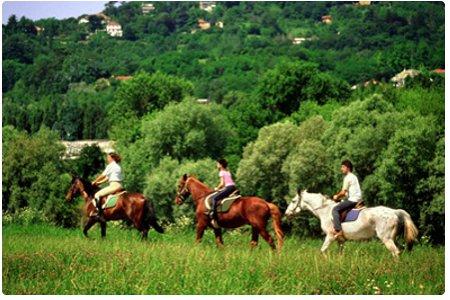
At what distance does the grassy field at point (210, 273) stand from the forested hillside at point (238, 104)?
1336 centimetres

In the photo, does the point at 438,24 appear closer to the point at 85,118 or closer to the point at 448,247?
the point at 85,118

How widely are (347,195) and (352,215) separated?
0.36m

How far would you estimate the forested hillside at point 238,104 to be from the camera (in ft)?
105

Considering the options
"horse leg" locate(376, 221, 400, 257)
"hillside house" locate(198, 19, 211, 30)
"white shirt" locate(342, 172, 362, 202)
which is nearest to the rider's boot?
"white shirt" locate(342, 172, 362, 202)

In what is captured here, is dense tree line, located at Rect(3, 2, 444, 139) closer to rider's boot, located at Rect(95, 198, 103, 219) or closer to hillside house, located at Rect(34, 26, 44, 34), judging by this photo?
hillside house, located at Rect(34, 26, 44, 34)

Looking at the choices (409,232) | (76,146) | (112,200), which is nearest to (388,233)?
(409,232)

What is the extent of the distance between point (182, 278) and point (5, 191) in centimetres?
2587

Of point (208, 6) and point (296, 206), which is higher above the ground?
point (208, 6)

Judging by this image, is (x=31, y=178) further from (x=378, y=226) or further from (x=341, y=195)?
(x=378, y=226)

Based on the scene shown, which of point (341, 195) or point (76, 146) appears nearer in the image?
point (341, 195)

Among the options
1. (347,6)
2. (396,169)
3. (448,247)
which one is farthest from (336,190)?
(347,6)

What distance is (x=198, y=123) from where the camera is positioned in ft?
143

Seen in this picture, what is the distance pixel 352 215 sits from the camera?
18.3 m

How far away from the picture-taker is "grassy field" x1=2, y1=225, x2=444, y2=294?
571 inches
